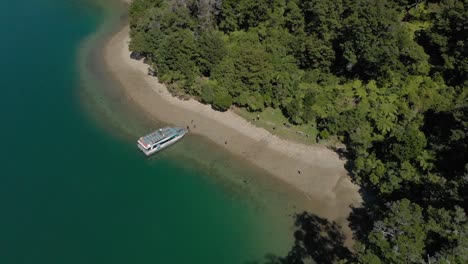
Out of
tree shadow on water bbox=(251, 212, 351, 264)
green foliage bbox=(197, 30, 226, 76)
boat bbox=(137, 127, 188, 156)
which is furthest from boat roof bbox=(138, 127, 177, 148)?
tree shadow on water bbox=(251, 212, 351, 264)

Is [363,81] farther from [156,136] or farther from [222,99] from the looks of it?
[156,136]

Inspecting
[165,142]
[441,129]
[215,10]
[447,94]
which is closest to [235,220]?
[165,142]

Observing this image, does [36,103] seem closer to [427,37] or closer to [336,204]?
[336,204]

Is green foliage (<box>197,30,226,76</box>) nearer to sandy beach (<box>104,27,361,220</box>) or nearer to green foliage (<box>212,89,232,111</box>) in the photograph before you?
green foliage (<box>212,89,232,111</box>)

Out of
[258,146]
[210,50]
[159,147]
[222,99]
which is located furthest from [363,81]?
[159,147]

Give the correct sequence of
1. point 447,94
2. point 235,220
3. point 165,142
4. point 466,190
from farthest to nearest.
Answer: point 165,142, point 447,94, point 235,220, point 466,190
